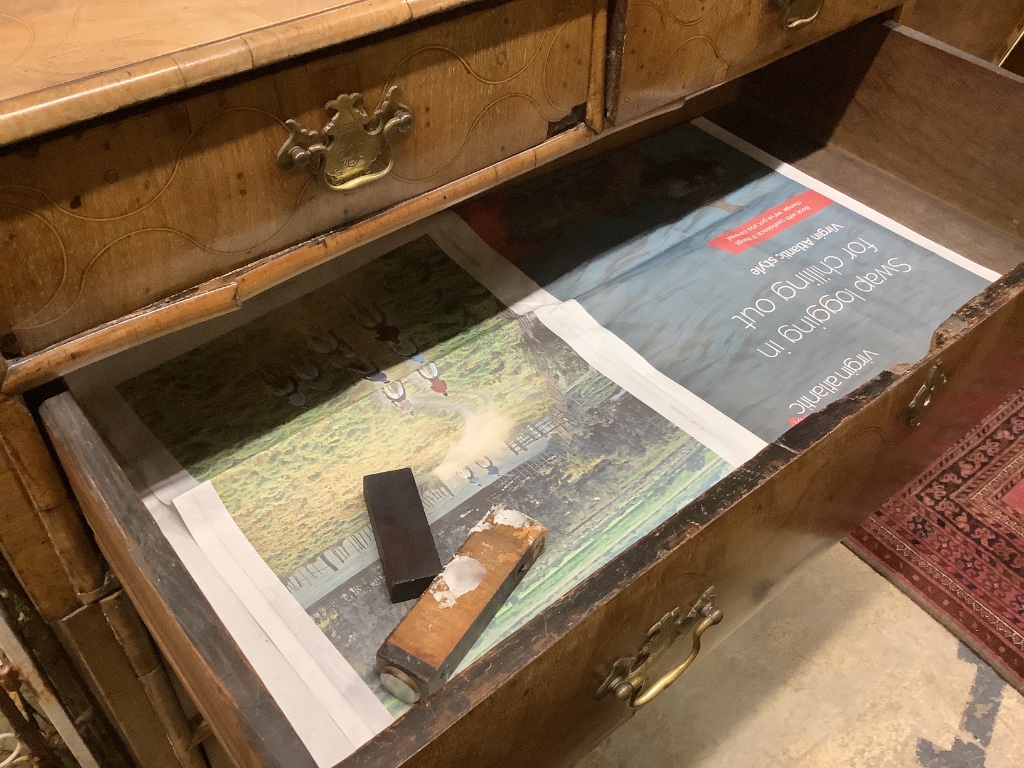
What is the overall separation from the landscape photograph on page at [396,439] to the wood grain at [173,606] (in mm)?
142

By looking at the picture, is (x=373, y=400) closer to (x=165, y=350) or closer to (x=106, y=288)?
(x=165, y=350)

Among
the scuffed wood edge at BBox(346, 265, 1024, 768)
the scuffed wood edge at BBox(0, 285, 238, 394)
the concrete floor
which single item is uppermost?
the scuffed wood edge at BBox(0, 285, 238, 394)

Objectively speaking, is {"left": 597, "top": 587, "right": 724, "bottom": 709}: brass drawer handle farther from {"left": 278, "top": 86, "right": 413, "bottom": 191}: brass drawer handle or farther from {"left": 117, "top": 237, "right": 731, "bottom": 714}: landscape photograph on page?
{"left": 278, "top": 86, "right": 413, "bottom": 191}: brass drawer handle

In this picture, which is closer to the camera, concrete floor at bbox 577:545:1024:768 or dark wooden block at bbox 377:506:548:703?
dark wooden block at bbox 377:506:548:703

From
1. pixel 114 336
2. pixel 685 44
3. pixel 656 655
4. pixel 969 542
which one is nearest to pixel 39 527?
pixel 114 336

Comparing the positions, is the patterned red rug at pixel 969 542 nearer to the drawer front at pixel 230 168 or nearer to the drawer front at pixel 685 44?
the drawer front at pixel 685 44

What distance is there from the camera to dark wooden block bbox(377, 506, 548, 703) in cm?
48

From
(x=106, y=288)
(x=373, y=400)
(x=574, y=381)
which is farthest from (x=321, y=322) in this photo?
(x=106, y=288)

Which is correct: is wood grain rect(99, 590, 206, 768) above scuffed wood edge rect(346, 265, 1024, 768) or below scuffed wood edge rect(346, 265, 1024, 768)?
below

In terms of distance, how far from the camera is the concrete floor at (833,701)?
0.86m

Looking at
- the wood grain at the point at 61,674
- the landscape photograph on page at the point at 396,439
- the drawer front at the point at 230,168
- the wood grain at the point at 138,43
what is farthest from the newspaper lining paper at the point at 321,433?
the wood grain at the point at 138,43

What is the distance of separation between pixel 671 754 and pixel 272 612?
50 cm

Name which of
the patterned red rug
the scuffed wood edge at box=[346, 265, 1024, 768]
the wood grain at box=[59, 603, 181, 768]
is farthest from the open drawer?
the patterned red rug

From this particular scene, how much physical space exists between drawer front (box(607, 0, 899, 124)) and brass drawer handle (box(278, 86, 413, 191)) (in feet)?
0.55
